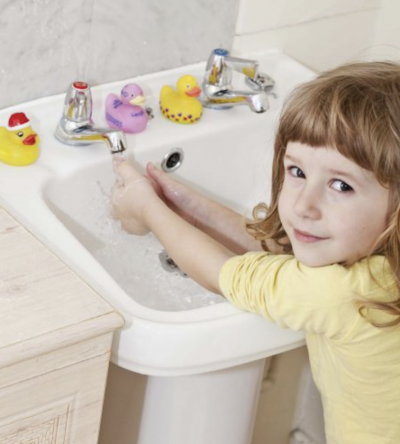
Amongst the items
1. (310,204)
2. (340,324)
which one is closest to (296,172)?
(310,204)

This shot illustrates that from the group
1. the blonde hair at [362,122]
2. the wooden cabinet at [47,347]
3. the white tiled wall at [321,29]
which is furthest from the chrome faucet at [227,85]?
the wooden cabinet at [47,347]

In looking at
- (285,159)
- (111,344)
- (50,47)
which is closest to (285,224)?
(285,159)

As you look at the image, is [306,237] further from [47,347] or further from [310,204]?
[47,347]

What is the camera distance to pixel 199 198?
1.26 metres

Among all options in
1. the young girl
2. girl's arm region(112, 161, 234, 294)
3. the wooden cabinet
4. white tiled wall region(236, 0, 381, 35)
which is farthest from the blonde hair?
white tiled wall region(236, 0, 381, 35)

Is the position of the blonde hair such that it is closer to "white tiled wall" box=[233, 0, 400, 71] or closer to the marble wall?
the marble wall

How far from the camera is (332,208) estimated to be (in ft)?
3.24

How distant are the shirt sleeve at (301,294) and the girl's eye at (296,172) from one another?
0.09 m

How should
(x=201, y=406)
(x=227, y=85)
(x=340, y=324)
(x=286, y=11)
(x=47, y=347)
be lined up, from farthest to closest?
(x=286, y=11) < (x=227, y=85) < (x=201, y=406) < (x=340, y=324) < (x=47, y=347)

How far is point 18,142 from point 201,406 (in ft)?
1.23

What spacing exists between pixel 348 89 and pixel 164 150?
38 cm

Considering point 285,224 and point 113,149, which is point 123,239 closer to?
point 113,149

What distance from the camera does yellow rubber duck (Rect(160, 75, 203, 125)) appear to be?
4.37 ft

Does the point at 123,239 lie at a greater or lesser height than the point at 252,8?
lesser
